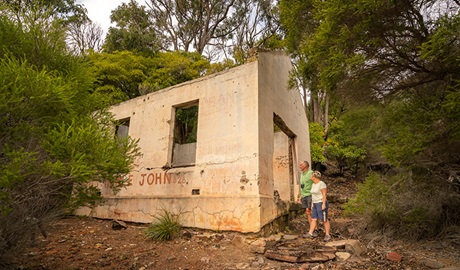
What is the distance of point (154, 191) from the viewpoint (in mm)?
6910

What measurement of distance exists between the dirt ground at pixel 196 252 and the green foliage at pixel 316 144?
23.8 feet

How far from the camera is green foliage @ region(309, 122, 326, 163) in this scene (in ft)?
44.2

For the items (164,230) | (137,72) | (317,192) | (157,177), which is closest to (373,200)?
(317,192)

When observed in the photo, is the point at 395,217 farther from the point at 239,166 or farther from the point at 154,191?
the point at 154,191

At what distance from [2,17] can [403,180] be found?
7.95m

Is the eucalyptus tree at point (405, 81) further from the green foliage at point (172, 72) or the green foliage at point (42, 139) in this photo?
the green foliage at point (172, 72)

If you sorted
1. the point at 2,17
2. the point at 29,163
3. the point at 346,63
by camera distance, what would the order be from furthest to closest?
the point at 346,63
the point at 2,17
the point at 29,163

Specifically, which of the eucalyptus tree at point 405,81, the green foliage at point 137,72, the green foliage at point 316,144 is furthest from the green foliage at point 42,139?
the green foliage at point 316,144

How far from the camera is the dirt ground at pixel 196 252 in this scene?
4.15 metres

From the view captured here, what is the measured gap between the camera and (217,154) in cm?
621

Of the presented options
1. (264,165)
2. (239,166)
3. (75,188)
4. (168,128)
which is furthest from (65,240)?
(264,165)

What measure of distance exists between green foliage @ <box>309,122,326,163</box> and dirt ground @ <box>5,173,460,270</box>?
7255 mm

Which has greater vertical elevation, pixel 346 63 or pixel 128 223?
pixel 346 63

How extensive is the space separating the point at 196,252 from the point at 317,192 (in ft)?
8.54
